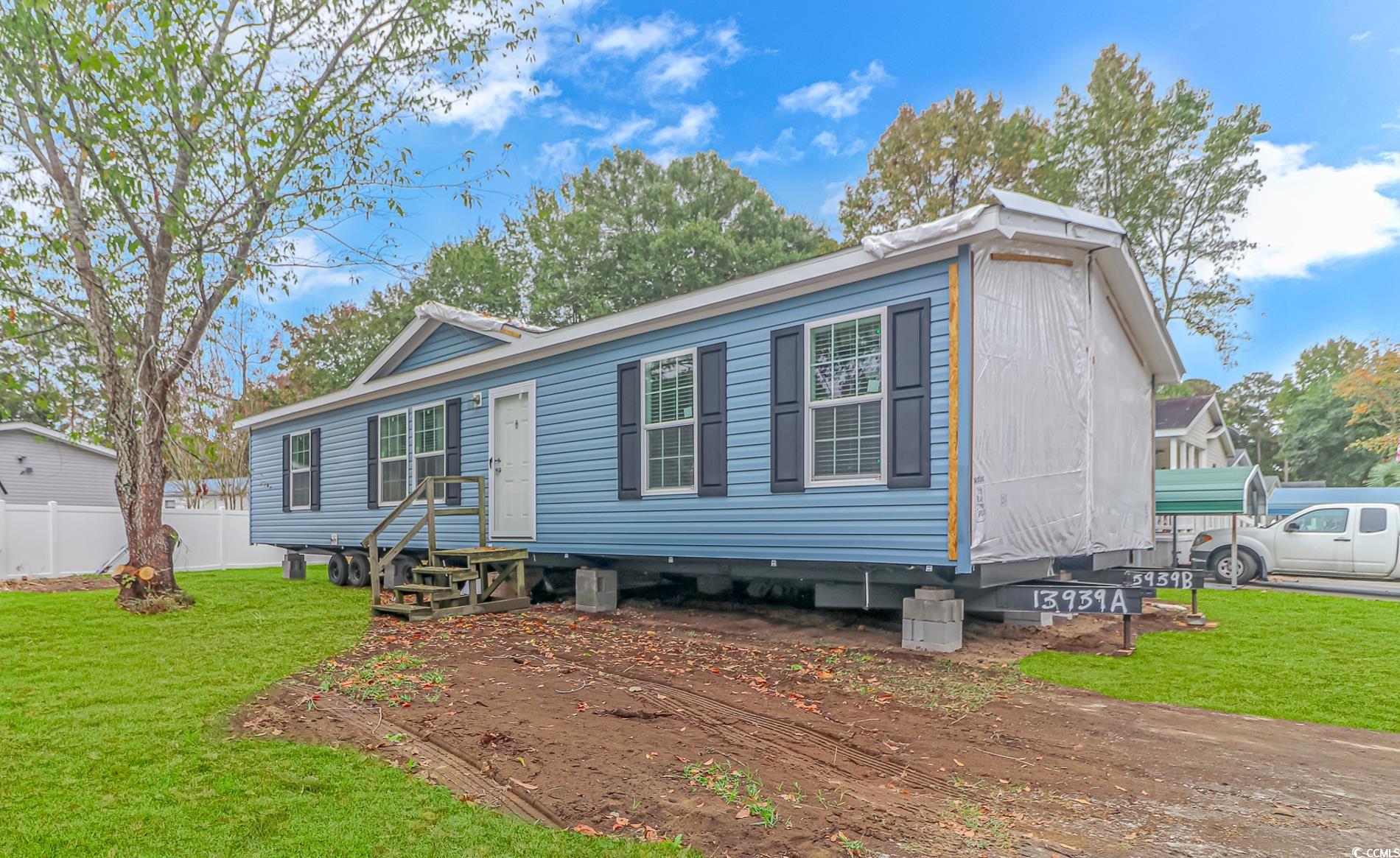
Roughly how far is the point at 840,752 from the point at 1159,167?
2350cm

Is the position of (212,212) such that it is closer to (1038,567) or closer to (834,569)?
(834,569)

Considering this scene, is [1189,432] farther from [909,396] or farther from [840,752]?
[840,752]

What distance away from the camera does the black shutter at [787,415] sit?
7566 millimetres

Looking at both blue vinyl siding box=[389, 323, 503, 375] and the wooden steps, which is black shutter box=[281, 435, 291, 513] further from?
the wooden steps

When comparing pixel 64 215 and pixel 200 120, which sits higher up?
pixel 200 120

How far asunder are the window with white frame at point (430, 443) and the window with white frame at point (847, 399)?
6370 millimetres

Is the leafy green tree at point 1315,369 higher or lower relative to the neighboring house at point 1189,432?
higher

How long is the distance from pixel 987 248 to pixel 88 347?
10442 mm

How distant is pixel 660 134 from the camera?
3167 centimetres


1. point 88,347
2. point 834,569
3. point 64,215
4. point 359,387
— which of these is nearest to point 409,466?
point 359,387

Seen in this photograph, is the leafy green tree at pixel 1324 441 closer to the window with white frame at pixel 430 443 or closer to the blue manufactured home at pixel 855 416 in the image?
the blue manufactured home at pixel 855 416

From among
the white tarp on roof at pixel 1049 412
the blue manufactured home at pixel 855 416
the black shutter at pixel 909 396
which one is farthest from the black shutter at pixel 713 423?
the white tarp on roof at pixel 1049 412

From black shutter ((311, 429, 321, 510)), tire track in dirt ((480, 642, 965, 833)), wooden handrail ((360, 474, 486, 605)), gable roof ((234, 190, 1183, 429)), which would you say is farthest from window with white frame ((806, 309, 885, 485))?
black shutter ((311, 429, 321, 510))

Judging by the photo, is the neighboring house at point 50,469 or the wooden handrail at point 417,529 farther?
the neighboring house at point 50,469
